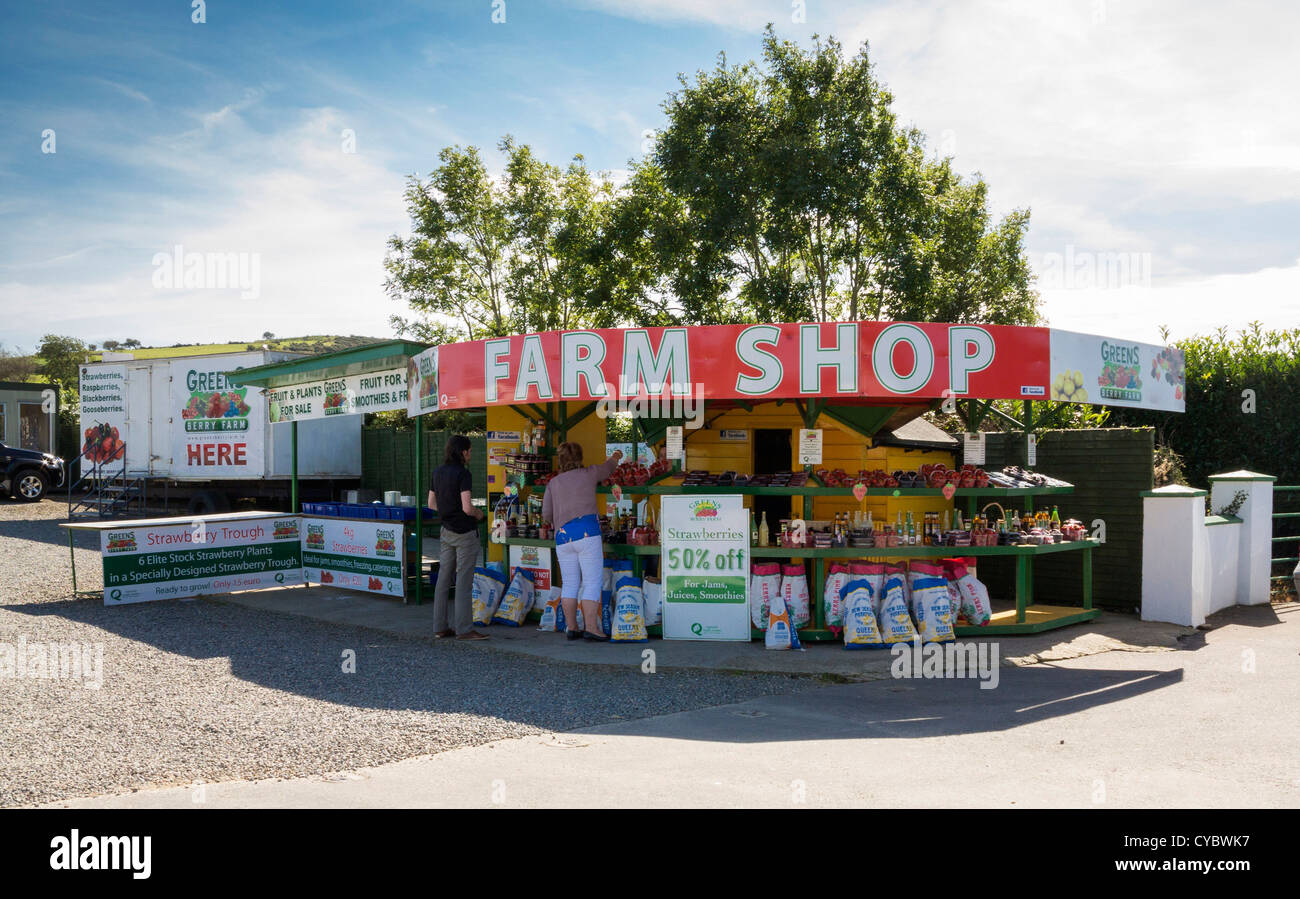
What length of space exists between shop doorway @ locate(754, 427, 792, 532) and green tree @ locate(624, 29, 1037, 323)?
36.2ft

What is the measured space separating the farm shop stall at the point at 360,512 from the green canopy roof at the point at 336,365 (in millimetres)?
13

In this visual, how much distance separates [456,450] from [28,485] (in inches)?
871

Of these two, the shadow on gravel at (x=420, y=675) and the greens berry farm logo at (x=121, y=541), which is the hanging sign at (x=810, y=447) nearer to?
the shadow on gravel at (x=420, y=675)

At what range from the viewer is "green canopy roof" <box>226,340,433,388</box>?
1159cm

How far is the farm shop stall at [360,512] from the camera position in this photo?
38.5 feet

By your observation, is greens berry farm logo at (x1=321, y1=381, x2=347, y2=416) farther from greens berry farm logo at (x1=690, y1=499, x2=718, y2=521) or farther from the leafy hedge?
the leafy hedge

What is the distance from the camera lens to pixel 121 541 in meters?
11.7

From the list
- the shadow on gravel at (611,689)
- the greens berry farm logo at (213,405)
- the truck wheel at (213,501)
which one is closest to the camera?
the shadow on gravel at (611,689)

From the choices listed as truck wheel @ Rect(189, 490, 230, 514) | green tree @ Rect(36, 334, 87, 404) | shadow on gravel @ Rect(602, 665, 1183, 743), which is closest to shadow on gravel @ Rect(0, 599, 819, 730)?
shadow on gravel @ Rect(602, 665, 1183, 743)

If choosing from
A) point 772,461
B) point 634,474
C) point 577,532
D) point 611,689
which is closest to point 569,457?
point 577,532

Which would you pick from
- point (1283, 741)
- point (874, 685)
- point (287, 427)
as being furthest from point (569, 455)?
point (287, 427)

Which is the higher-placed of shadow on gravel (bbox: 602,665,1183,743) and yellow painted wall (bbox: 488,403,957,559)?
yellow painted wall (bbox: 488,403,957,559)

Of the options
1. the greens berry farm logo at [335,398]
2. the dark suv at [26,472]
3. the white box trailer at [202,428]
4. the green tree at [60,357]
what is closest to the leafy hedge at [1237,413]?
the greens berry farm logo at [335,398]

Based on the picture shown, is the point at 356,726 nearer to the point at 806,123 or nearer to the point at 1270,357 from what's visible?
the point at 1270,357
